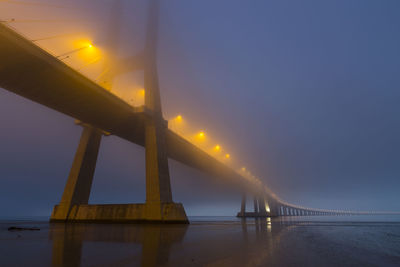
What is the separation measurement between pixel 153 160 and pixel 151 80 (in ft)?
39.2

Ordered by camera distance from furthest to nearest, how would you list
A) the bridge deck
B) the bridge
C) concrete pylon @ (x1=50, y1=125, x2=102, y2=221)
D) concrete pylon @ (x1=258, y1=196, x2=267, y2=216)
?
concrete pylon @ (x1=258, y1=196, x2=267, y2=216) → concrete pylon @ (x1=50, y1=125, x2=102, y2=221) → the bridge → the bridge deck

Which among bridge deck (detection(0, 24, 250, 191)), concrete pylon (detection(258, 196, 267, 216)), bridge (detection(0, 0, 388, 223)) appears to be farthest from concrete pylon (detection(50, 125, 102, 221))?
concrete pylon (detection(258, 196, 267, 216))

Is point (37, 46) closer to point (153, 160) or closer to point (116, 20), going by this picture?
point (153, 160)

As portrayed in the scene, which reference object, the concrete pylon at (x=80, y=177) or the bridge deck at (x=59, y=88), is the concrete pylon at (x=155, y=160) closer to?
the bridge deck at (x=59, y=88)

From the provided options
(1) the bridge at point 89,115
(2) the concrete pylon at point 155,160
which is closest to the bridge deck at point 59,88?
(1) the bridge at point 89,115

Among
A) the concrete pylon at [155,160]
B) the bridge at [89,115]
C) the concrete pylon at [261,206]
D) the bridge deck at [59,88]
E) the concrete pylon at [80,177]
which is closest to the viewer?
the bridge deck at [59,88]

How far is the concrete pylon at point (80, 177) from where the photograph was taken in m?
26.6

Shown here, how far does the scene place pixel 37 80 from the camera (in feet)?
71.8

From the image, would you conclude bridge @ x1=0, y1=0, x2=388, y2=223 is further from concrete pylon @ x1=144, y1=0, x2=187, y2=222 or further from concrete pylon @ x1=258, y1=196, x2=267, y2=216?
concrete pylon @ x1=258, y1=196, x2=267, y2=216

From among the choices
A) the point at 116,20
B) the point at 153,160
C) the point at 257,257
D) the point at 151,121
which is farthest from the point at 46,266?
the point at 116,20

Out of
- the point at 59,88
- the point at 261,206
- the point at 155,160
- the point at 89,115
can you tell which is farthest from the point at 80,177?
the point at 261,206

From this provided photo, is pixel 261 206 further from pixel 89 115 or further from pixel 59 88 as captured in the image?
pixel 59 88

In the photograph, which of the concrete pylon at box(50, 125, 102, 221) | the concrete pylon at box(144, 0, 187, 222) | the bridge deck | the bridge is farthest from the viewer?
the concrete pylon at box(50, 125, 102, 221)

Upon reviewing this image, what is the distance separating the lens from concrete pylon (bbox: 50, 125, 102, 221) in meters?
26.6
